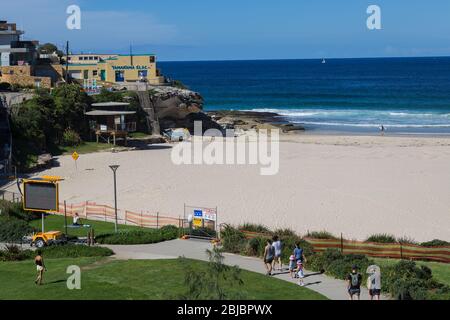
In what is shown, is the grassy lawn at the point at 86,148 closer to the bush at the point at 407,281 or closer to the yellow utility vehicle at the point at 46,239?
the yellow utility vehicle at the point at 46,239

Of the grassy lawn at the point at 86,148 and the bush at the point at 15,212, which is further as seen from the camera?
the grassy lawn at the point at 86,148

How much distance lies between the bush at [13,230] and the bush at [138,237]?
2.51m

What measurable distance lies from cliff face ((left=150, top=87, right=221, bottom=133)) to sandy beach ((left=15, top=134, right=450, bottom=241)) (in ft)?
31.1

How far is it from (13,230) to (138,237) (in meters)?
4.23

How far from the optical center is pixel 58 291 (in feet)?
52.9

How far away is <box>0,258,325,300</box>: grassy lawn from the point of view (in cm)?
1580

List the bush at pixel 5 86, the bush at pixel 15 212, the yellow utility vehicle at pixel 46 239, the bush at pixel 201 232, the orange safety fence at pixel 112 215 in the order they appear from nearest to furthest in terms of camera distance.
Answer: the yellow utility vehicle at pixel 46 239 → the bush at pixel 201 232 → the bush at pixel 15 212 → the orange safety fence at pixel 112 215 → the bush at pixel 5 86

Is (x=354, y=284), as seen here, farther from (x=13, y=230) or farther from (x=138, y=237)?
(x=13, y=230)

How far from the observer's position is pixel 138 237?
74.0 ft

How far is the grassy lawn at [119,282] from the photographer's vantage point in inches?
622

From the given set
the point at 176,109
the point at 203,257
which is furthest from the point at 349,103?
the point at 203,257

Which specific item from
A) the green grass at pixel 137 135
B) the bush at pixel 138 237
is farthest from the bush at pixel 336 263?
the green grass at pixel 137 135
